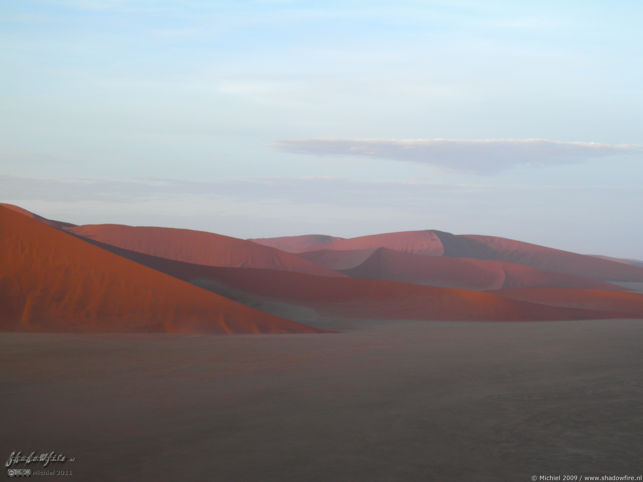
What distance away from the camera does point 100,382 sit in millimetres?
8008

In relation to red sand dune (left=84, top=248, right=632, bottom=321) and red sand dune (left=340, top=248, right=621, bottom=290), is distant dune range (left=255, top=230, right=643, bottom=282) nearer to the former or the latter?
red sand dune (left=340, top=248, right=621, bottom=290)

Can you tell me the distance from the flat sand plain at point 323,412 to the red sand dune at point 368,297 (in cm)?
1483

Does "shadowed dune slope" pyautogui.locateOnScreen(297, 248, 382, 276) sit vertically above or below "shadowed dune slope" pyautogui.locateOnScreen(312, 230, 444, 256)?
below

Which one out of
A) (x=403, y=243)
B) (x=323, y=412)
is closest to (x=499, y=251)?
(x=403, y=243)

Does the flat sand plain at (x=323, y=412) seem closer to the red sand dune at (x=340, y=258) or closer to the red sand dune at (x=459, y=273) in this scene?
the red sand dune at (x=459, y=273)

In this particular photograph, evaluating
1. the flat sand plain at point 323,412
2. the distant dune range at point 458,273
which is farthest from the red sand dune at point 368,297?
the distant dune range at point 458,273

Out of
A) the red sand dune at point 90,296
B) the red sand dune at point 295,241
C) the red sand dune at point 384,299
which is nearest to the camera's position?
the red sand dune at point 90,296

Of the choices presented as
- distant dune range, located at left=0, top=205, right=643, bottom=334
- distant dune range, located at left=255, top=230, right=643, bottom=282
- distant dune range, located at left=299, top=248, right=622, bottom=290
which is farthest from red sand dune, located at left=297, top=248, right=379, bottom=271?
distant dune range, located at left=299, top=248, right=622, bottom=290

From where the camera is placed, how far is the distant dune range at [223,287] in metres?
16.4

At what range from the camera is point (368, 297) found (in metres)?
28.2

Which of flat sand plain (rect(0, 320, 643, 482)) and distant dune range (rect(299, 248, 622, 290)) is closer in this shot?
flat sand plain (rect(0, 320, 643, 482))

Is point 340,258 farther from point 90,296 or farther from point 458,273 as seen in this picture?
point 90,296

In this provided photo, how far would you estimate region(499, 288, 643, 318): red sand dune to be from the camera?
3238 cm

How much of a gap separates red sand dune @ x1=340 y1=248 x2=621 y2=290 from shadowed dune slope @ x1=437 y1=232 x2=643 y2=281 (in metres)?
17.1
